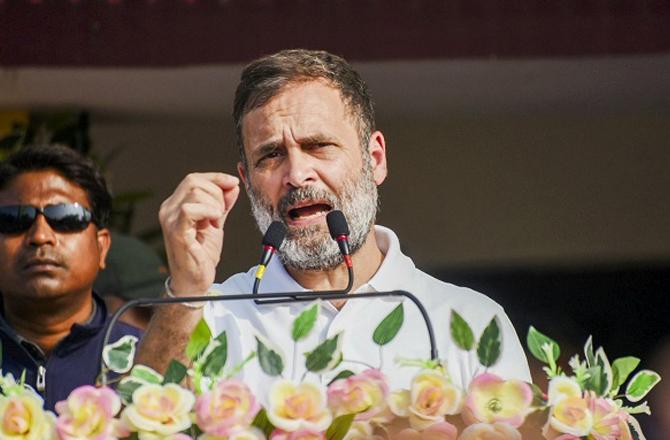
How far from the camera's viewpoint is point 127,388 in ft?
7.16

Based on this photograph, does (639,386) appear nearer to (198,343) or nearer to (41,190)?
(198,343)

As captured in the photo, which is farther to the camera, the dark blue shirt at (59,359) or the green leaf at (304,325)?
the dark blue shirt at (59,359)

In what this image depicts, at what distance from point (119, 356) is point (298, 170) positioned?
89 cm

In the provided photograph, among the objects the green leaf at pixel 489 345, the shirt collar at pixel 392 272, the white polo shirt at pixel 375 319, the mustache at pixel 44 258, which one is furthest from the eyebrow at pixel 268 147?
the mustache at pixel 44 258

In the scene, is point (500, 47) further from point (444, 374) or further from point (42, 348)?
point (444, 374)

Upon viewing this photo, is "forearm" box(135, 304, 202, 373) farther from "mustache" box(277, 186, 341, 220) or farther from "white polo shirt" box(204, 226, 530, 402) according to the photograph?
"mustache" box(277, 186, 341, 220)

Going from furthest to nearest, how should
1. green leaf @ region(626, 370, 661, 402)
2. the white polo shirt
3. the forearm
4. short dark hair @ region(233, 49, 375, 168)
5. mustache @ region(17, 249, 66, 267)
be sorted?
mustache @ region(17, 249, 66, 267), short dark hair @ region(233, 49, 375, 168), the white polo shirt, the forearm, green leaf @ region(626, 370, 661, 402)

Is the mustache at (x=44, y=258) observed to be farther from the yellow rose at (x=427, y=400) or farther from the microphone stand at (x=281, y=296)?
the yellow rose at (x=427, y=400)

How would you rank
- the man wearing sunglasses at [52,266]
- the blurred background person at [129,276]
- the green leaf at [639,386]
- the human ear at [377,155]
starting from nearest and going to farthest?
1. the green leaf at [639,386]
2. the human ear at [377,155]
3. the man wearing sunglasses at [52,266]
4. the blurred background person at [129,276]

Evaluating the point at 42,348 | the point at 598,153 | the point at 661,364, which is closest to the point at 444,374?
the point at 42,348

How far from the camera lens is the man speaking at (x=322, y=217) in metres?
3.04

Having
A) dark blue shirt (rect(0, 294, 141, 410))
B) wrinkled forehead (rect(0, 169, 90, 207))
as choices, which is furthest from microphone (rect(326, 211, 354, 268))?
wrinkled forehead (rect(0, 169, 90, 207))

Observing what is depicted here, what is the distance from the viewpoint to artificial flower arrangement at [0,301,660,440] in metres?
2.10

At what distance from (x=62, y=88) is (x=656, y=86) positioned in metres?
2.86
